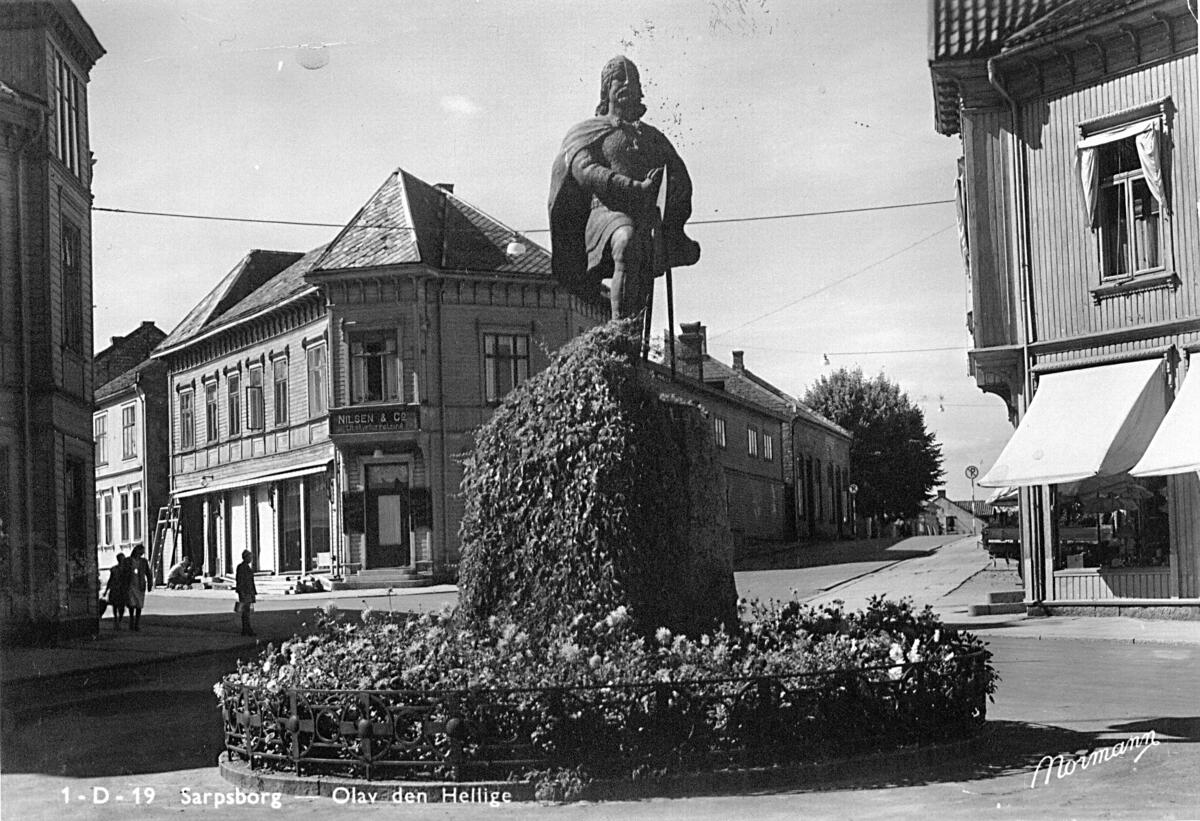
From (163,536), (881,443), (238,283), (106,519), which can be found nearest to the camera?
(238,283)

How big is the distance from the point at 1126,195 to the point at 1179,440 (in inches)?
205

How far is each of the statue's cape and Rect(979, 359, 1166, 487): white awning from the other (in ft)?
30.6

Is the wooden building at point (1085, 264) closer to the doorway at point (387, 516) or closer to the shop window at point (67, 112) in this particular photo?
the doorway at point (387, 516)

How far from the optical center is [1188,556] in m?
19.8

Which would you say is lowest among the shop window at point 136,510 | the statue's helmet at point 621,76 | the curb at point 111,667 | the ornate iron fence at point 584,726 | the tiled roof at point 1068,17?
the curb at point 111,667

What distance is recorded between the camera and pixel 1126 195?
20.0 metres

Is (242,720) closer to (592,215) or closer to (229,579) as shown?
(592,215)

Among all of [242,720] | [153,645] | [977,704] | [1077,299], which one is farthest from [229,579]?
[1077,299]

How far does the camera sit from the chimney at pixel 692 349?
Answer: 1551 cm

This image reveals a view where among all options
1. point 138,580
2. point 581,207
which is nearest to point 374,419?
point 138,580

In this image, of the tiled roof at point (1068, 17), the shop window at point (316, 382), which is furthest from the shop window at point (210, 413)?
the tiled roof at point (1068, 17)

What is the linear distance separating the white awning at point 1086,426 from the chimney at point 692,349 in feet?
14.3

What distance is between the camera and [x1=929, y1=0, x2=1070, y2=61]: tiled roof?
20.9 meters
